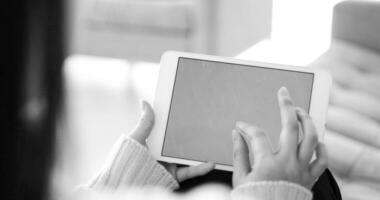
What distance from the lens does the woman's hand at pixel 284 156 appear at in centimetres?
59

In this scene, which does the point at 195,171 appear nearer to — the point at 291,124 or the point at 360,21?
the point at 291,124

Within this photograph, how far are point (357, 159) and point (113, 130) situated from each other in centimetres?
99

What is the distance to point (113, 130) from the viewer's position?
1.95 metres

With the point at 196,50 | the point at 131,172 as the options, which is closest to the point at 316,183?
the point at 131,172

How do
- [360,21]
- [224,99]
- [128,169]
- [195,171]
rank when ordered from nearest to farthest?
[128,169] < [195,171] < [224,99] < [360,21]

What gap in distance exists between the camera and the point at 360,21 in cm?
136

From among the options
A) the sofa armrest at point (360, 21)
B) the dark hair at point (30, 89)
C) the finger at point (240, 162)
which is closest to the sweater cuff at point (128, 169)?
the finger at point (240, 162)

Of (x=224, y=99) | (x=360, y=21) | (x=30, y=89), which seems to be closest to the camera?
(x=30, y=89)

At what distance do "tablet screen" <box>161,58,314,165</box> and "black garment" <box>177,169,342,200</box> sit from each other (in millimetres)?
50

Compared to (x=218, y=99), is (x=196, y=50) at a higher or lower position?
lower

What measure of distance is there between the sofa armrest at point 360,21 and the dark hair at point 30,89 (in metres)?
1.17

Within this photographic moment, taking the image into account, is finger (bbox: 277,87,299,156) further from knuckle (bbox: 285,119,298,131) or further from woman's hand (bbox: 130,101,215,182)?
woman's hand (bbox: 130,101,215,182)

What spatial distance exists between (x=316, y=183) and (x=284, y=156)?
23cm

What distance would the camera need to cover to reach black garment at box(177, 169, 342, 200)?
80cm
